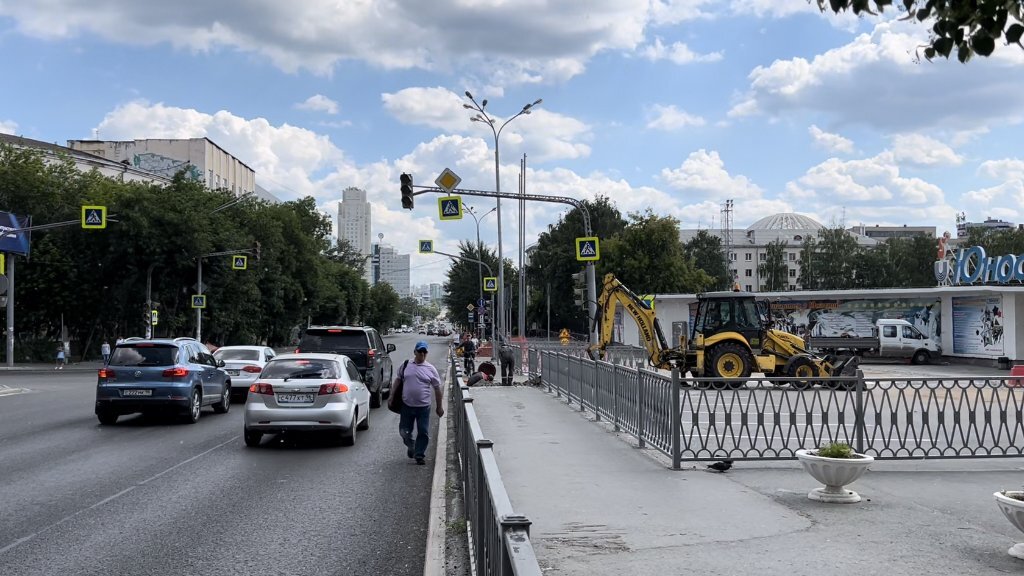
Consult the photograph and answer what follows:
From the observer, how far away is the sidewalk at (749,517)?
6.42 metres

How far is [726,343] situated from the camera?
83.3ft

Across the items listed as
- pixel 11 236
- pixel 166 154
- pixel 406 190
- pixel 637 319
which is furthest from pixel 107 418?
pixel 166 154

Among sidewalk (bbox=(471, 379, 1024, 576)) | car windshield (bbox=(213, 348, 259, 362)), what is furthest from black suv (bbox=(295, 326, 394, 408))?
sidewalk (bbox=(471, 379, 1024, 576))

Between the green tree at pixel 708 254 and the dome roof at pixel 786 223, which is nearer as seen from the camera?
the green tree at pixel 708 254

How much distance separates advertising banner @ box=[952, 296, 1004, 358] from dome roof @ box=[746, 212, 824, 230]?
13149 centimetres

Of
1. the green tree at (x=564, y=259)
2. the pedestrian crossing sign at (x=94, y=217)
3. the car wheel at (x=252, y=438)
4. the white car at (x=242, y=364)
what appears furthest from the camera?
the green tree at (x=564, y=259)

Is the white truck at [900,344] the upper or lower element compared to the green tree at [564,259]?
lower

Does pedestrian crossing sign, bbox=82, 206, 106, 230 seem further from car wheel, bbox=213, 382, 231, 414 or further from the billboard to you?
car wheel, bbox=213, 382, 231, 414

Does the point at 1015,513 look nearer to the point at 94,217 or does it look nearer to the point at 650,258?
the point at 94,217

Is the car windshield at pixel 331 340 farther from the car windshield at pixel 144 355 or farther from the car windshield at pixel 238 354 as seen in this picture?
the car windshield at pixel 144 355

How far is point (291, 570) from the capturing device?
6.84m

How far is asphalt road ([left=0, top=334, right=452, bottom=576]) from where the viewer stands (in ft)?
23.5

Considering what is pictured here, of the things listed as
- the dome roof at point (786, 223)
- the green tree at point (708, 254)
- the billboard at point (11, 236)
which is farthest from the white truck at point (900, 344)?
the dome roof at point (786, 223)

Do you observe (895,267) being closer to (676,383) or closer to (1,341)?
(1,341)
